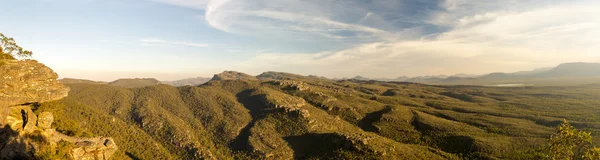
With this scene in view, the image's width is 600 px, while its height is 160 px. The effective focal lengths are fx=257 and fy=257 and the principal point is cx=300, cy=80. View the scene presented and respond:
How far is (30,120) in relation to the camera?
5397 centimetres

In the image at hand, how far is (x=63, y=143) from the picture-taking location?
55406mm

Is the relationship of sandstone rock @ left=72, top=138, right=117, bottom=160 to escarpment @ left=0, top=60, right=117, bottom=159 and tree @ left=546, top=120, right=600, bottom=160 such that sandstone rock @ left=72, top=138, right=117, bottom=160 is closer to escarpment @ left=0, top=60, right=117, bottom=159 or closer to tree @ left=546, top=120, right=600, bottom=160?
escarpment @ left=0, top=60, right=117, bottom=159

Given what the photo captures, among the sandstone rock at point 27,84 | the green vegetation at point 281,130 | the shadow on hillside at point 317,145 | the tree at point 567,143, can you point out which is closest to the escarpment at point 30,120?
the sandstone rock at point 27,84

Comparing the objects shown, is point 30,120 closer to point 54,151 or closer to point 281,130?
point 54,151

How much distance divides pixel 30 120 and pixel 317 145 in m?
112

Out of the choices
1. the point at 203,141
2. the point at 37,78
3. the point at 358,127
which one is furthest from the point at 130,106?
the point at 358,127

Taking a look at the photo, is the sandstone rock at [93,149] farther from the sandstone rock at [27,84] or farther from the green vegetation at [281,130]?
the green vegetation at [281,130]

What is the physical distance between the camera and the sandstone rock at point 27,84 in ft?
165

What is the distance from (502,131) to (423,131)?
156 ft

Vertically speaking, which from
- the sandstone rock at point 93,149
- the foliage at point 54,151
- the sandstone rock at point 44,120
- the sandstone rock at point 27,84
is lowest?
the sandstone rock at point 93,149

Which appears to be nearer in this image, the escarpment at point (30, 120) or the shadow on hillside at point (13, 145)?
the shadow on hillside at point (13, 145)

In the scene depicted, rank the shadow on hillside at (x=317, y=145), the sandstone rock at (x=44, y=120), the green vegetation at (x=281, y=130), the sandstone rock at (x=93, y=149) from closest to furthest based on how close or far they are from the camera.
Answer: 1. the sandstone rock at (x=93, y=149)
2. the sandstone rock at (x=44, y=120)
3. the green vegetation at (x=281, y=130)
4. the shadow on hillside at (x=317, y=145)

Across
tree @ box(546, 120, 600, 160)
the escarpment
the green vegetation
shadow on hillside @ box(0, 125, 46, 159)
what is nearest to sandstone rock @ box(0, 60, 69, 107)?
the escarpment

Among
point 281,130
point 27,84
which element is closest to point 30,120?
point 27,84
